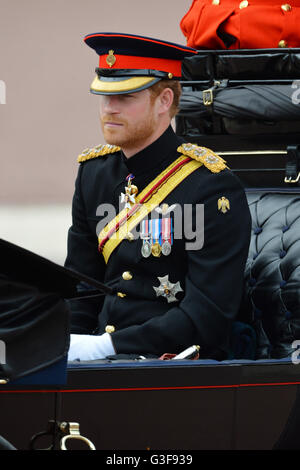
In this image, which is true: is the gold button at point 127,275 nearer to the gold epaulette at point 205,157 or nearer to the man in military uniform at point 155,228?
the man in military uniform at point 155,228

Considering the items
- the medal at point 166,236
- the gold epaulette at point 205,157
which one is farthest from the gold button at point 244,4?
the medal at point 166,236

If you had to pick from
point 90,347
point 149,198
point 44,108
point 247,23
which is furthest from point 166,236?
point 44,108

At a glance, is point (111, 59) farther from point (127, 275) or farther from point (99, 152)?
point (127, 275)

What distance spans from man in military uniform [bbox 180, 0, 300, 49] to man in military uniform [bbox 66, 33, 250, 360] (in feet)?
1.34

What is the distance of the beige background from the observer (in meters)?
7.44

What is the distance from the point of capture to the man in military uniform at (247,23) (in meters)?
3.33

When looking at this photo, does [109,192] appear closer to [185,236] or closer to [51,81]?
[185,236]

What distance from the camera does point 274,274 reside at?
312 centimetres

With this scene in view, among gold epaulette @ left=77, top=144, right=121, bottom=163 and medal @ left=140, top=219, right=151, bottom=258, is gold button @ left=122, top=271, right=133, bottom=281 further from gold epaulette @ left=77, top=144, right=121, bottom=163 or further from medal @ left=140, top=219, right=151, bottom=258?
gold epaulette @ left=77, top=144, right=121, bottom=163

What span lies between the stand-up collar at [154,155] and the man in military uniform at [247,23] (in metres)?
0.54

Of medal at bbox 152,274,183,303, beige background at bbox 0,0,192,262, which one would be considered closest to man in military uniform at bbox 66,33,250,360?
medal at bbox 152,274,183,303

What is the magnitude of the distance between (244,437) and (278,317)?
24.1 inches

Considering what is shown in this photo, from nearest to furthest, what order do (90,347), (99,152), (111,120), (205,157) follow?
(90,347) < (111,120) < (205,157) < (99,152)

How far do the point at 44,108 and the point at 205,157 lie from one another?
4.65m
